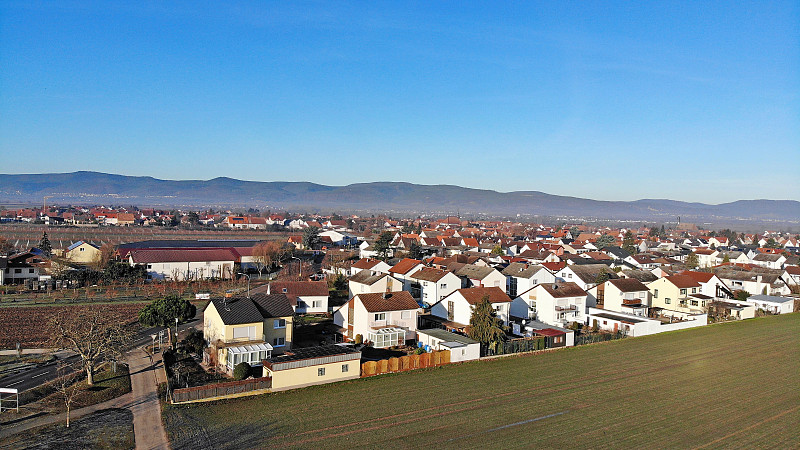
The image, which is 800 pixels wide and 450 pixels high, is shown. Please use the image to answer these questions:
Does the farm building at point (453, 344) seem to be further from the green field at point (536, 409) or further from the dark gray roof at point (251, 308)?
the dark gray roof at point (251, 308)

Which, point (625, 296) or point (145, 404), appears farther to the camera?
point (625, 296)

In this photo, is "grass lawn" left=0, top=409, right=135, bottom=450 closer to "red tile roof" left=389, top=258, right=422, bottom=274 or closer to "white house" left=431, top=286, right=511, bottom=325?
"white house" left=431, top=286, right=511, bottom=325

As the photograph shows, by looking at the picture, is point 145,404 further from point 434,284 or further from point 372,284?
point 434,284

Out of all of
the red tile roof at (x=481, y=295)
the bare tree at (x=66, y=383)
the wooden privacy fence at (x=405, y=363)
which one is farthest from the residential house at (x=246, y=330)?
the red tile roof at (x=481, y=295)

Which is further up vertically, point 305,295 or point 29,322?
point 305,295

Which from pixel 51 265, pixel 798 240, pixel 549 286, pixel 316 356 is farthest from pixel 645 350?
pixel 798 240

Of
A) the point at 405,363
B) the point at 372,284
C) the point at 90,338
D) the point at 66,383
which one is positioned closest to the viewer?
the point at 66,383

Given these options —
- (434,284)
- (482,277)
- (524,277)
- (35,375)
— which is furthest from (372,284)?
(35,375)

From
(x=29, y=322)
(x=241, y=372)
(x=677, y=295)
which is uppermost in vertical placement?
(x=677, y=295)
